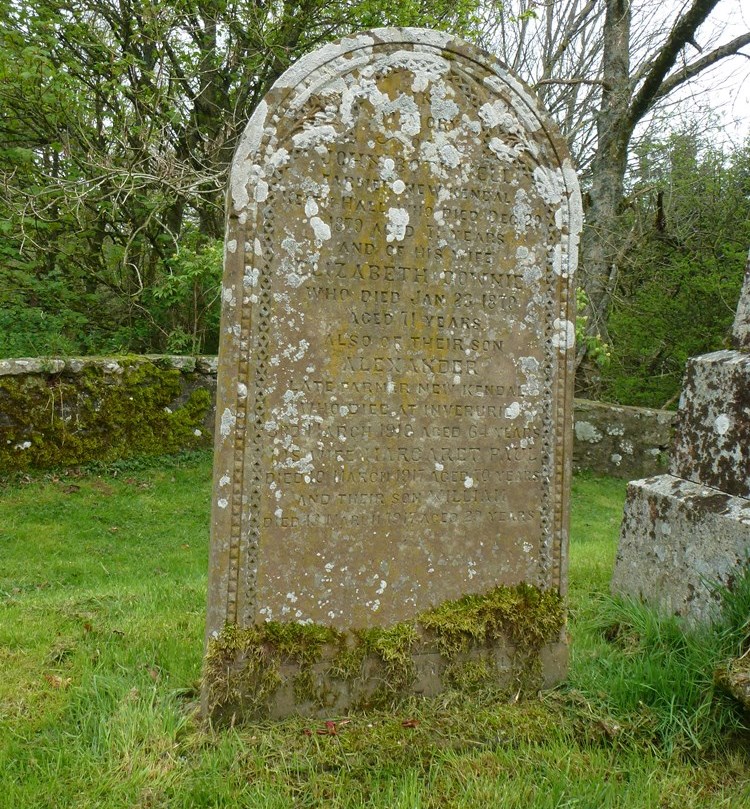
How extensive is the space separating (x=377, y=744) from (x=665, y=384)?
36.0 ft

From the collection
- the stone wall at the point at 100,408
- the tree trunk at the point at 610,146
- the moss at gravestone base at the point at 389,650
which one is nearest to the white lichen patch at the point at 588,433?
the tree trunk at the point at 610,146

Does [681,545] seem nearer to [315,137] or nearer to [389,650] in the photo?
[389,650]

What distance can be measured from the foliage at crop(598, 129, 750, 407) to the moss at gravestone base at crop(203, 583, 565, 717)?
9.01 meters

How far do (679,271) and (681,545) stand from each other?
9.04 meters

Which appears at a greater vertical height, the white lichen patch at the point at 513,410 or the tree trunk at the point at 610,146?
the tree trunk at the point at 610,146

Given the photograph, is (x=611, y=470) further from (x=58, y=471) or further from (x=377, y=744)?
(x=377, y=744)

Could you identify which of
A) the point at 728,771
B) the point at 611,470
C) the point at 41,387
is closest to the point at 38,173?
the point at 41,387

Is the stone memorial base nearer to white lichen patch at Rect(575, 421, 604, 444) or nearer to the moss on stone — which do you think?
the moss on stone

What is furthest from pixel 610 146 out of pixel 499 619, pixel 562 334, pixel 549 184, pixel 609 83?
pixel 499 619

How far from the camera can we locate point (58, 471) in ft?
24.7

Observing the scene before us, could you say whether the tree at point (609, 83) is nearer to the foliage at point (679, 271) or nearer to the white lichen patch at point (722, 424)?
the foliage at point (679, 271)

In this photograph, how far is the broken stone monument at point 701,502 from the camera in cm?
355

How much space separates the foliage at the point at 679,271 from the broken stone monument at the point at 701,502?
7.83 m

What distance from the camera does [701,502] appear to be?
3697 mm
